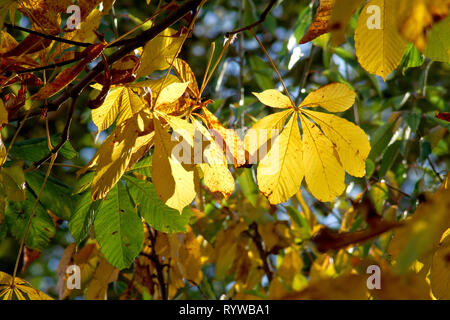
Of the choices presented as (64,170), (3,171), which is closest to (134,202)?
(3,171)

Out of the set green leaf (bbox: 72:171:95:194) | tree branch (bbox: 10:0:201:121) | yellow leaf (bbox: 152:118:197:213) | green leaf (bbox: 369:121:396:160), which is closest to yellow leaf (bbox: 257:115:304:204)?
yellow leaf (bbox: 152:118:197:213)

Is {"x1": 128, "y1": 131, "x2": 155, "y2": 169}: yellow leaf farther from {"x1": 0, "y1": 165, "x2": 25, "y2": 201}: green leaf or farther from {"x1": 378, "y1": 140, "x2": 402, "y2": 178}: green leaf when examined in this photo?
{"x1": 378, "y1": 140, "x2": 402, "y2": 178}: green leaf

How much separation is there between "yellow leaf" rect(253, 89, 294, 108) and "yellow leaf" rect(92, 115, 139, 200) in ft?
0.65

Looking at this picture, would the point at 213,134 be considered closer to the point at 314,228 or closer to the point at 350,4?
the point at 350,4

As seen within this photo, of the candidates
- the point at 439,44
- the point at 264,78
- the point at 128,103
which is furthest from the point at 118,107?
the point at 264,78

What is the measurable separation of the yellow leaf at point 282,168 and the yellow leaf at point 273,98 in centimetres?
4

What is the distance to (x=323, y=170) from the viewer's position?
2.37 feet

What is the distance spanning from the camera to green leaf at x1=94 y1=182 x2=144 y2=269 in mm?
897

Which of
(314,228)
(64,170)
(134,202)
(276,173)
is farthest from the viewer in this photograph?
(64,170)

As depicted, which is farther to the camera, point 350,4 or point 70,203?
point 70,203

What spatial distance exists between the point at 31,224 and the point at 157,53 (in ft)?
1.62
